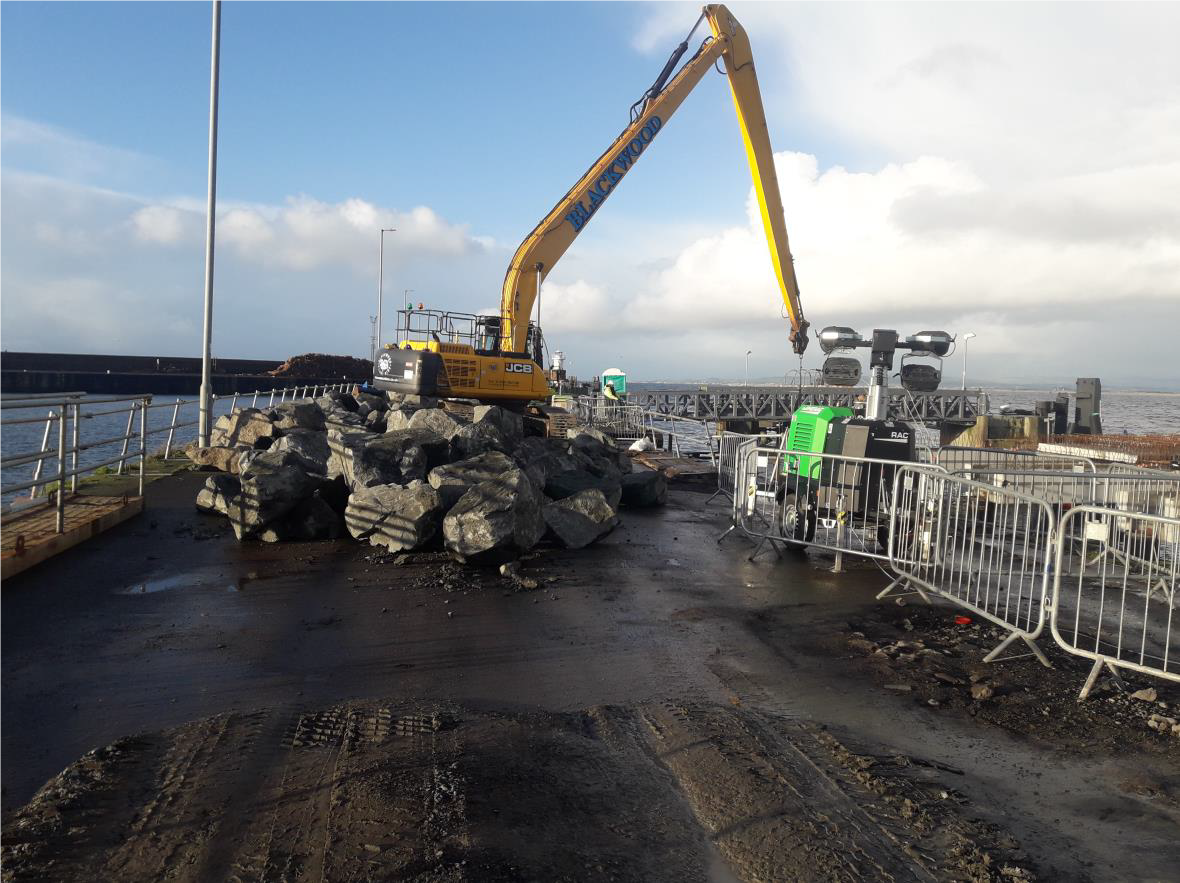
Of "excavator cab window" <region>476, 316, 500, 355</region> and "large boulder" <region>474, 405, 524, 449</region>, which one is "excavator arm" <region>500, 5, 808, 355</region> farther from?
"large boulder" <region>474, 405, 524, 449</region>

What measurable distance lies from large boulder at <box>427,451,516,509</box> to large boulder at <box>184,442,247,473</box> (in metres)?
5.09

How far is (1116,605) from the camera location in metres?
8.02

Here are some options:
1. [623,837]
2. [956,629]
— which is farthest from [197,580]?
[956,629]

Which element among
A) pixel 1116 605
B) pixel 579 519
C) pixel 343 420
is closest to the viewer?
pixel 1116 605

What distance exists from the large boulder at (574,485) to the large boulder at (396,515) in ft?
9.56

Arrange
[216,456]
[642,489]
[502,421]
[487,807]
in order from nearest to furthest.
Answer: [487,807] < [642,489] < [216,456] < [502,421]

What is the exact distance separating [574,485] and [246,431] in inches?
256

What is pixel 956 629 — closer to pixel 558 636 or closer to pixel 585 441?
pixel 558 636

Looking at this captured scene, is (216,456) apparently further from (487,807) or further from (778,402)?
(778,402)

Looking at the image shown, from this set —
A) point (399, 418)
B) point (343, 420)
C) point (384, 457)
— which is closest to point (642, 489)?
point (399, 418)

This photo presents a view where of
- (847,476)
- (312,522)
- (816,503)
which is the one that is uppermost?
(847,476)

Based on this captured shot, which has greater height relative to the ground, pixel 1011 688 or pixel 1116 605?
pixel 1116 605

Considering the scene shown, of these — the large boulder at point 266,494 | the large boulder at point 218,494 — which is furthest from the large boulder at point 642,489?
the large boulder at point 218,494

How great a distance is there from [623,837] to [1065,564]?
851 cm
